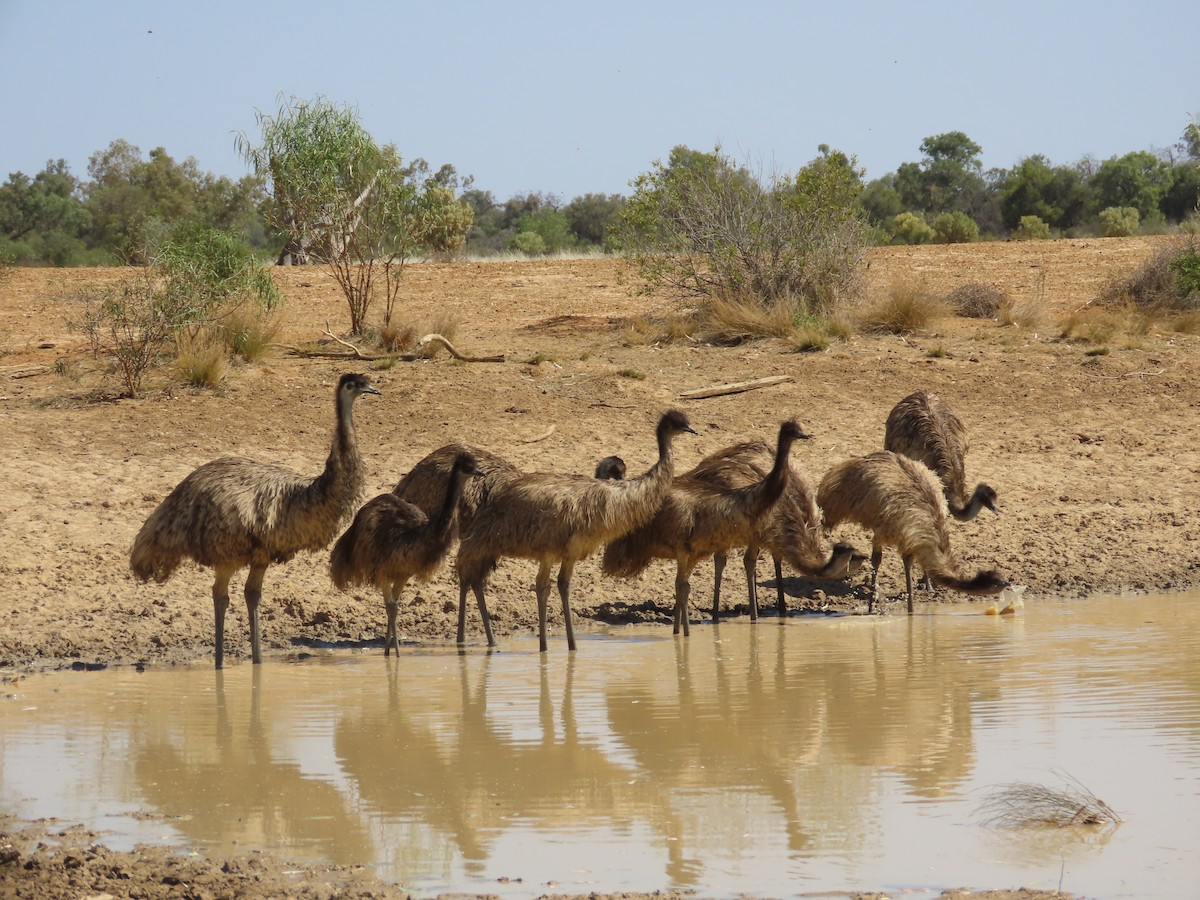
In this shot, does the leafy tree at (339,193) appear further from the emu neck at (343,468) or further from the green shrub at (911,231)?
the green shrub at (911,231)

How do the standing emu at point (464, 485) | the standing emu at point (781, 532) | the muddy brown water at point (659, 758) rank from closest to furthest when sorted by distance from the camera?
the muddy brown water at point (659, 758) → the standing emu at point (464, 485) → the standing emu at point (781, 532)

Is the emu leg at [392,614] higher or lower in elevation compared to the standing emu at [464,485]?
lower

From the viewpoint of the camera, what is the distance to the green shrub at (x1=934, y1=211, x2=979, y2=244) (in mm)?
33656

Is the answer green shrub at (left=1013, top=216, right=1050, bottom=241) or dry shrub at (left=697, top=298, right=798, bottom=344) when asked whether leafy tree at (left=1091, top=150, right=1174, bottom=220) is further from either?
dry shrub at (left=697, top=298, right=798, bottom=344)

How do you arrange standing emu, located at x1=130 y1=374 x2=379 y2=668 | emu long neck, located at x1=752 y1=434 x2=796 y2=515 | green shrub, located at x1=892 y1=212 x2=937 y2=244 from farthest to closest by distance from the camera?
1. green shrub, located at x1=892 y1=212 x2=937 y2=244
2. emu long neck, located at x1=752 y1=434 x2=796 y2=515
3. standing emu, located at x1=130 y1=374 x2=379 y2=668

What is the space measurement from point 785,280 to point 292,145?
17.9 ft

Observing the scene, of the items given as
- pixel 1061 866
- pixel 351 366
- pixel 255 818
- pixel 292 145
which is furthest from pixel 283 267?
pixel 1061 866

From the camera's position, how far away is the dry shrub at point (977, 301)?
1878 cm

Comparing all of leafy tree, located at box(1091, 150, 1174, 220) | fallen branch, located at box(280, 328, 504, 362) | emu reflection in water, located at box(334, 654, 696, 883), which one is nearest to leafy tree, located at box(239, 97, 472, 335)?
fallen branch, located at box(280, 328, 504, 362)

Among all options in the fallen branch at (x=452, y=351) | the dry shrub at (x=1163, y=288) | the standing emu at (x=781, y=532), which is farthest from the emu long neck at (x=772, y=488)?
the dry shrub at (x=1163, y=288)

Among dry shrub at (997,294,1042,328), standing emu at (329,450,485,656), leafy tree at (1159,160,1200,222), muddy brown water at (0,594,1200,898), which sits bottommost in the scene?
muddy brown water at (0,594,1200,898)

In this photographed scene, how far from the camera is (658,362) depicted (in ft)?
53.1

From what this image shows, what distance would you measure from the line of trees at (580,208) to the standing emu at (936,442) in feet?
59.5

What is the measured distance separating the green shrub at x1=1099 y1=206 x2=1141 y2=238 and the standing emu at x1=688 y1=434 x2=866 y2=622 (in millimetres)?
24687
